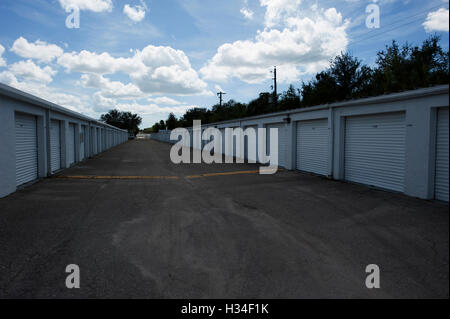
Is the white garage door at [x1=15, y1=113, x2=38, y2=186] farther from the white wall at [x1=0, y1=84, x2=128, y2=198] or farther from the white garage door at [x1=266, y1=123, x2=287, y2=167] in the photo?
the white garage door at [x1=266, y1=123, x2=287, y2=167]

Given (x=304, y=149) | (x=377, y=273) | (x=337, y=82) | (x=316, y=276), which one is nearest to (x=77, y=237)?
(x=316, y=276)

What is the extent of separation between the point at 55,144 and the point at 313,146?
11885mm

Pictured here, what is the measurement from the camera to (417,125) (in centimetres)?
731

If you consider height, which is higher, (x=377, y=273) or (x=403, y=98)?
(x=403, y=98)

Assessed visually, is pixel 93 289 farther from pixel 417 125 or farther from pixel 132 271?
pixel 417 125

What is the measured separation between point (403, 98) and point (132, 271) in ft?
25.8

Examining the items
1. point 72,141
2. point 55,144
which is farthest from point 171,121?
point 55,144

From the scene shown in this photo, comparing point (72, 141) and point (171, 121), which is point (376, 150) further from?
point (171, 121)

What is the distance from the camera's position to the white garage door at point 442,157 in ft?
22.2

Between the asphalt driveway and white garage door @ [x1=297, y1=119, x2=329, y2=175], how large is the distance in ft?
10.7

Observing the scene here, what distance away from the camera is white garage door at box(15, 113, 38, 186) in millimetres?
9336

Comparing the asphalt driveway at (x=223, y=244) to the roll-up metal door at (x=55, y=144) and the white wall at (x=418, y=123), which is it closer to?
the white wall at (x=418, y=123)

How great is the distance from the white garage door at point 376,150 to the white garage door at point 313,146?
4.01 feet

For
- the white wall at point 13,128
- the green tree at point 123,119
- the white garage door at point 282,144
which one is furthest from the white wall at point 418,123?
the green tree at point 123,119
